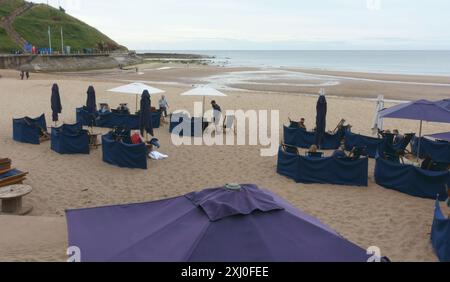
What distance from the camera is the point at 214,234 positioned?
3.51m

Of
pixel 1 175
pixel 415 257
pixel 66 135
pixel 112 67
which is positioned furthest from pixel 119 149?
pixel 112 67

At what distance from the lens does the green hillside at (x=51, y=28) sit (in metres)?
88.2

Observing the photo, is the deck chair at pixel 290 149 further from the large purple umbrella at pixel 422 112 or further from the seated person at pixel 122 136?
the seated person at pixel 122 136

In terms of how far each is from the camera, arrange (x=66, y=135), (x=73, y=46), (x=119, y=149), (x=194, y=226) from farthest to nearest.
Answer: (x=73, y=46) → (x=66, y=135) → (x=119, y=149) → (x=194, y=226)

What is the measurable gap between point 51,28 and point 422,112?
10215 cm

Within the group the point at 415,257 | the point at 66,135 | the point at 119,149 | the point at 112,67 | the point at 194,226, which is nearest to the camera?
the point at 194,226

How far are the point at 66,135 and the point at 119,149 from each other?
2.35 meters

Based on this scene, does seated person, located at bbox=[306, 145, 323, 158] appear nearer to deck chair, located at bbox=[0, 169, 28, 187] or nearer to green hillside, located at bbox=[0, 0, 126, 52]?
deck chair, located at bbox=[0, 169, 28, 187]

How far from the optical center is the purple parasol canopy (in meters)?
11.1

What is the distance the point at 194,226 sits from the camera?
3.62 metres

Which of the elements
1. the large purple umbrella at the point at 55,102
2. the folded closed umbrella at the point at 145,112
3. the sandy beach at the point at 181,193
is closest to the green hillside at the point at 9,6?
the sandy beach at the point at 181,193
